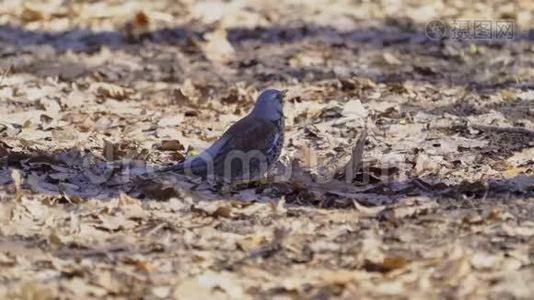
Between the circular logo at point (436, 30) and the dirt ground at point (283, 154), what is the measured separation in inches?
1.9

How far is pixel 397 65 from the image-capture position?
10336 millimetres

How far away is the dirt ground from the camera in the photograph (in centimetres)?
489

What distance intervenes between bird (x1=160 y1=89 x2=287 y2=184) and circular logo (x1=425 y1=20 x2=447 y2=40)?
530 centimetres

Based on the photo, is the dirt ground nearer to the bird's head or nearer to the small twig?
the small twig

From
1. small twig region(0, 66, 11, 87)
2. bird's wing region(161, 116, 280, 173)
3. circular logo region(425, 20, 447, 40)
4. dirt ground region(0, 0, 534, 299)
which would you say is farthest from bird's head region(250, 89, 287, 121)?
circular logo region(425, 20, 447, 40)

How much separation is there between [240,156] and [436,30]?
585 centimetres

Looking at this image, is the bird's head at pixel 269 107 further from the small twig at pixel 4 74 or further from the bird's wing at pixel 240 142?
the small twig at pixel 4 74

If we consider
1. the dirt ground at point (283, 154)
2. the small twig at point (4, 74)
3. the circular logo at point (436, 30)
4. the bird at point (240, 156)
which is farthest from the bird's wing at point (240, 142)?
the circular logo at point (436, 30)

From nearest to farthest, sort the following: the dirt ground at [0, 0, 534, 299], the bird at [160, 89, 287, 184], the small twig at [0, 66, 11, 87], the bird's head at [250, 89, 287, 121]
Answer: the dirt ground at [0, 0, 534, 299] < the bird at [160, 89, 287, 184] < the bird's head at [250, 89, 287, 121] < the small twig at [0, 66, 11, 87]

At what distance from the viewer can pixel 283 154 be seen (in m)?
7.27

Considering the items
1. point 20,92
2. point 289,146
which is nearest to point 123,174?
point 289,146

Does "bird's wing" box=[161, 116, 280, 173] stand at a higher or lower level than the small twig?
lower

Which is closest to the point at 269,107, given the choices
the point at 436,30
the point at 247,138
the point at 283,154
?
the point at 247,138

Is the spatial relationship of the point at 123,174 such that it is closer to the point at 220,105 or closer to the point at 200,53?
the point at 220,105
